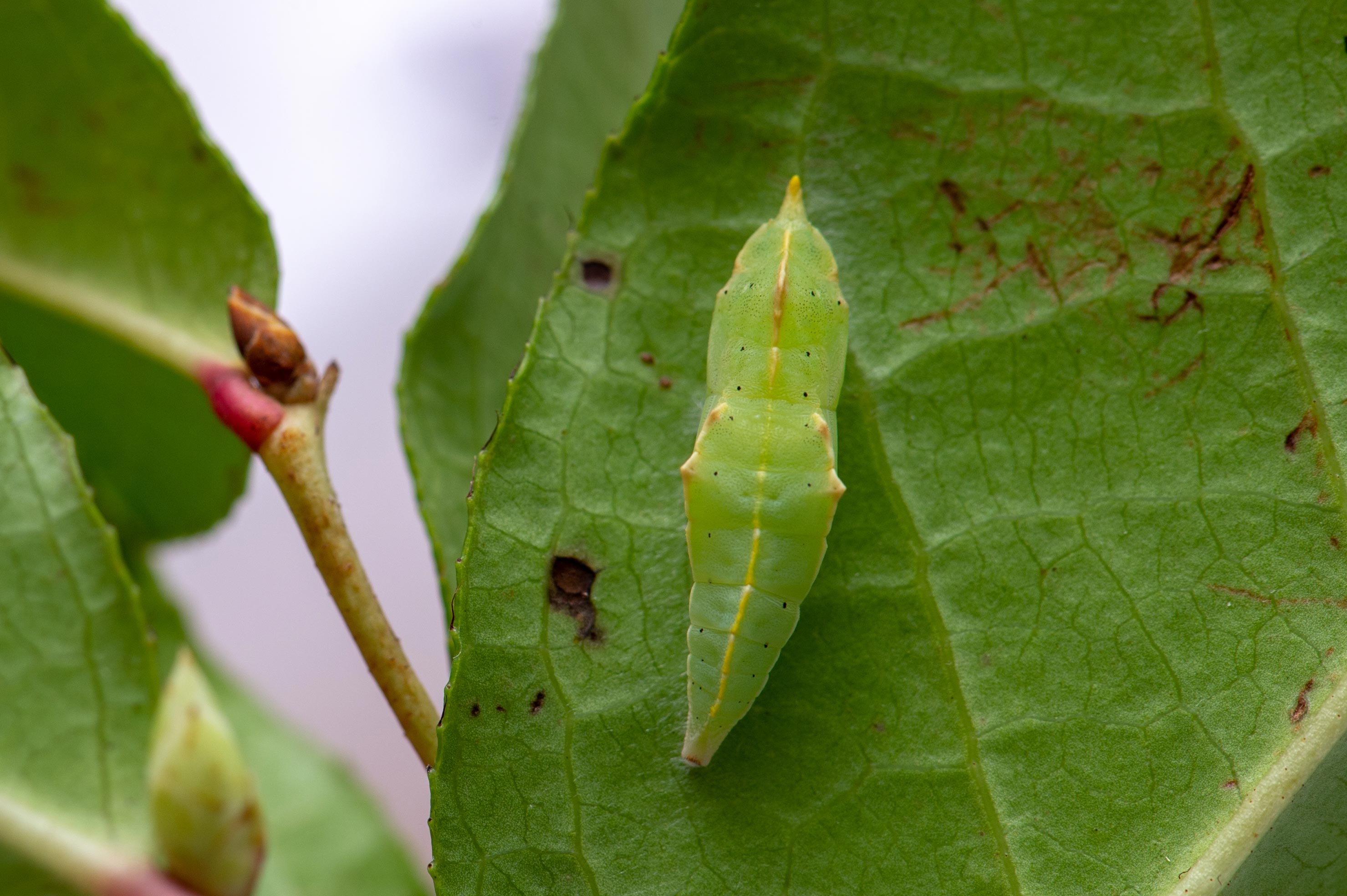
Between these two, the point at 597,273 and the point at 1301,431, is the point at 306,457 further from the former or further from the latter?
the point at 1301,431

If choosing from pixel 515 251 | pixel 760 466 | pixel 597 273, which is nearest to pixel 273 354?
pixel 597 273

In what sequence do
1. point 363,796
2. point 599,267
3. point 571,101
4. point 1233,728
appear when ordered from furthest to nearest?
1. point 363,796
2. point 571,101
3. point 599,267
4. point 1233,728

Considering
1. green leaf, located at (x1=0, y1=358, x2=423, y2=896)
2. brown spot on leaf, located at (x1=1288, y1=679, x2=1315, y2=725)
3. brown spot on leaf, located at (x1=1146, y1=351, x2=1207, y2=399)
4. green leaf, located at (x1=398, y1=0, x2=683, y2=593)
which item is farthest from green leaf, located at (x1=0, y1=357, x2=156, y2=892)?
brown spot on leaf, located at (x1=1288, y1=679, x2=1315, y2=725)

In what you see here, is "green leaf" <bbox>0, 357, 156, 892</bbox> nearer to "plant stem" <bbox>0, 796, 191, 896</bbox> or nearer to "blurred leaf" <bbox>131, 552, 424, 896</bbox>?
"plant stem" <bbox>0, 796, 191, 896</bbox>

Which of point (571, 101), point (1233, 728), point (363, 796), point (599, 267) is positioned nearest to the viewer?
point (1233, 728)

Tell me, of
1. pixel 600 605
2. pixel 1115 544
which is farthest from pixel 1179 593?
pixel 600 605

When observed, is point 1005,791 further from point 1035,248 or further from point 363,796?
point 363,796
